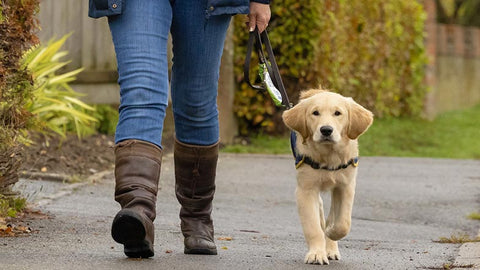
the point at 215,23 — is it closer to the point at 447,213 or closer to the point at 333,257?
the point at 333,257

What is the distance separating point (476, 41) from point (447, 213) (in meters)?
13.0

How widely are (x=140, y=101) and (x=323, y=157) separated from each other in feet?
3.26

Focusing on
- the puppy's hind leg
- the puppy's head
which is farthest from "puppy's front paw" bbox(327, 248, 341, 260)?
the puppy's head

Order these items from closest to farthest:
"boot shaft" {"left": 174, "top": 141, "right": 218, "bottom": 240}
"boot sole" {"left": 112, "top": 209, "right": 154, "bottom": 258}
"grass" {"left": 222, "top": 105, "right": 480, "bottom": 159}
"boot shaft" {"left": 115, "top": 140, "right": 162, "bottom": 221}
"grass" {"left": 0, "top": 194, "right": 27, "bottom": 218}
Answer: "boot sole" {"left": 112, "top": 209, "right": 154, "bottom": 258}
"boot shaft" {"left": 115, "top": 140, "right": 162, "bottom": 221}
"boot shaft" {"left": 174, "top": 141, "right": 218, "bottom": 240}
"grass" {"left": 0, "top": 194, "right": 27, "bottom": 218}
"grass" {"left": 222, "top": 105, "right": 480, "bottom": 159}

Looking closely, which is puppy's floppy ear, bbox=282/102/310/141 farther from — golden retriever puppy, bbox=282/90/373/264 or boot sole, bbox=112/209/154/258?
boot sole, bbox=112/209/154/258

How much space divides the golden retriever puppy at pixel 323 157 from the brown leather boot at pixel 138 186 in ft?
2.65

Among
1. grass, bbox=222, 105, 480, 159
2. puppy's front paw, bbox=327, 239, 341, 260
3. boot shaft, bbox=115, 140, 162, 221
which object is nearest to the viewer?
boot shaft, bbox=115, 140, 162, 221

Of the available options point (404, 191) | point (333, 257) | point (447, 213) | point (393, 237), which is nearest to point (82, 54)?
point (404, 191)

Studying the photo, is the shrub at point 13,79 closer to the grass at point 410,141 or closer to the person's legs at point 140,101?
the person's legs at point 140,101

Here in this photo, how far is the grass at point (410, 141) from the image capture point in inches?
404

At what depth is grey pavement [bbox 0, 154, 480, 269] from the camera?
4.04m

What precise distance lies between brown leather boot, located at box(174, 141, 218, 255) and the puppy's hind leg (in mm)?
401

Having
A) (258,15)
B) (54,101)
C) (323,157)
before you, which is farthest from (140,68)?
(54,101)

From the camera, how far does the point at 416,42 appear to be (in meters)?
14.3
